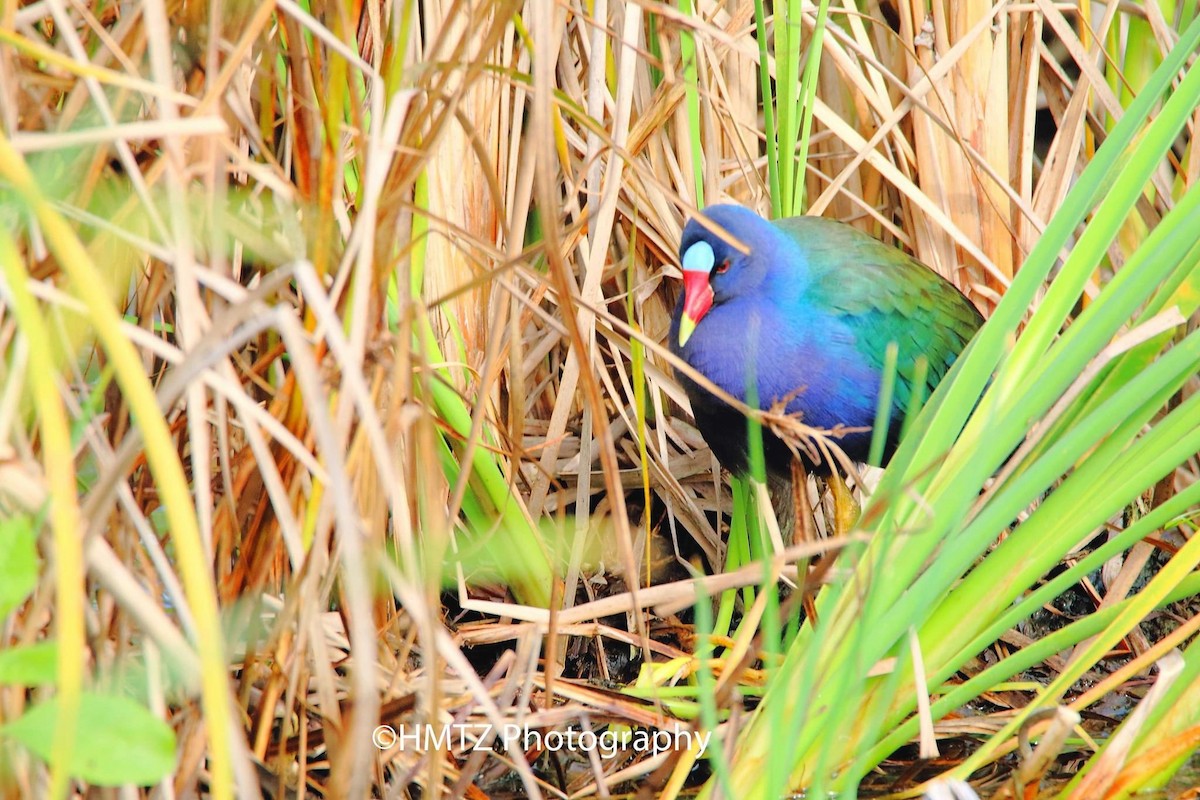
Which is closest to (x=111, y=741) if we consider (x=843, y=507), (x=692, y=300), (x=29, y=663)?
(x=29, y=663)

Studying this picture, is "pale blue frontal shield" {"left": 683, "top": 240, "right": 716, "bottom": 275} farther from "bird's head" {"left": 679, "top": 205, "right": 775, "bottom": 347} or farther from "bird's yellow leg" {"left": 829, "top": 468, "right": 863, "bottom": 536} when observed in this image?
"bird's yellow leg" {"left": 829, "top": 468, "right": 863, "bottom": 536}

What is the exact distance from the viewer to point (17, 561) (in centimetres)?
69

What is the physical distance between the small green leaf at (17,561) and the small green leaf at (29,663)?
0.02m

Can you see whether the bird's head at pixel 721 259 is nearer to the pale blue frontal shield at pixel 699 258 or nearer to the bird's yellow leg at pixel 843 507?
the pale blue frontal shield at pixel 699 258

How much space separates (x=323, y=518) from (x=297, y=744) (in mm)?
443

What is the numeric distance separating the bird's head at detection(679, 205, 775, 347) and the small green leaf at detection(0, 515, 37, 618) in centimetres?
106

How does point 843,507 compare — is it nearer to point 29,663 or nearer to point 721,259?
point 721,259

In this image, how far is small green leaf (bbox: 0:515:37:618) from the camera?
68 centimetres

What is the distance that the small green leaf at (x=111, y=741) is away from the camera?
25.7 inches

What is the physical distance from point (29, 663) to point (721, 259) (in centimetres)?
116

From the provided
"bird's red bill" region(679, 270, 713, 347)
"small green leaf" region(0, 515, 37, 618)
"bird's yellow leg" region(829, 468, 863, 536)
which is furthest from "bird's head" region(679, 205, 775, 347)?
"small green leaf" region(0, 515, 37, 618)

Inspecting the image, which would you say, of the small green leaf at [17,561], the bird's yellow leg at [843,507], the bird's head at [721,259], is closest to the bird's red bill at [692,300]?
the bird's head at [721,259]

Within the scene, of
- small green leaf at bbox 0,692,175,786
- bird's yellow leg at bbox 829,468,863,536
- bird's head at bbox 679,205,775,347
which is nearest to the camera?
small green leaf at bbox 0,692,175,786

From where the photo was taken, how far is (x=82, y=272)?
0.61 metres
